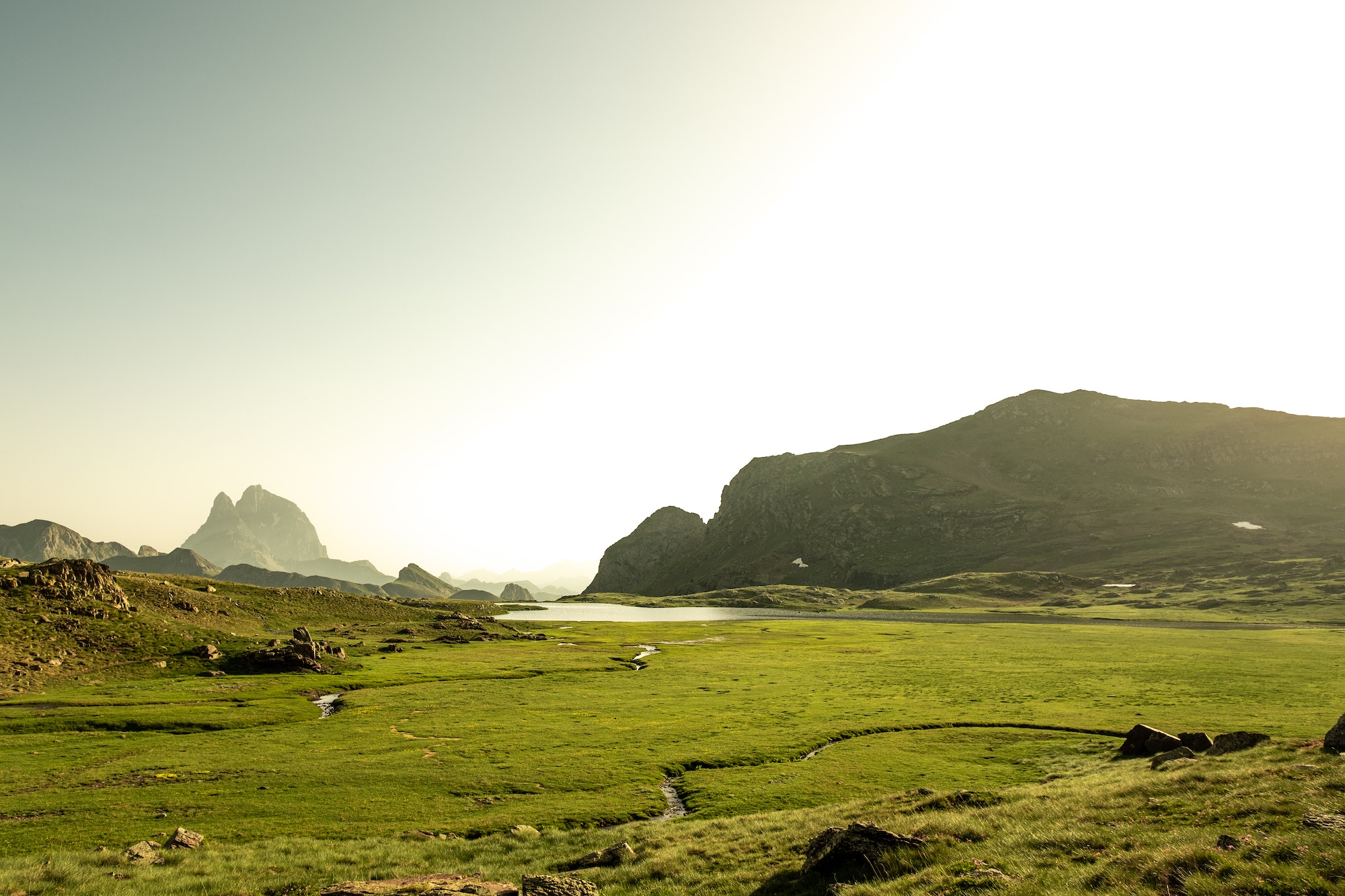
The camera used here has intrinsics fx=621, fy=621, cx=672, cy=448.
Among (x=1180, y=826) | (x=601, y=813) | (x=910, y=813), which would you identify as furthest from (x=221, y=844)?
(x=1180, y=826)

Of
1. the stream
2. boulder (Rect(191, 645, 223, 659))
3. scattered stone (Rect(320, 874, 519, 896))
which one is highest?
scattered stone (Rect(320, 874, 519, 896))

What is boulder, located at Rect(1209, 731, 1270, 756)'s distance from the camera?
1249 inches

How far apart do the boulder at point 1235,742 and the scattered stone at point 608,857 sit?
30.1 meters

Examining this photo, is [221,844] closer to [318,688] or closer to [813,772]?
[813,772]

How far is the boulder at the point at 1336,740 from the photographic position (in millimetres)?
26016

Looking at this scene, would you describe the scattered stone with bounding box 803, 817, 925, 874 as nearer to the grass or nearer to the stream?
the grass

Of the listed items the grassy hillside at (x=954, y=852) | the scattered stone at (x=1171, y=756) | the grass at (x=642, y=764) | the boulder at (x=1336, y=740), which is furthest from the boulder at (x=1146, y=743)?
the boulder at (x=1336, y=740)

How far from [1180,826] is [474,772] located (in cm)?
3557

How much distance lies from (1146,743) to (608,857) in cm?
3344

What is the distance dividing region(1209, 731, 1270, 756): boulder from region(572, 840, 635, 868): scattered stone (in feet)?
98.8

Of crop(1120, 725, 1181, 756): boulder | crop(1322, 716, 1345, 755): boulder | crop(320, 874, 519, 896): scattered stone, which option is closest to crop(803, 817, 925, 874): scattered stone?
crop(320, 874, 519, 896): scattered stone

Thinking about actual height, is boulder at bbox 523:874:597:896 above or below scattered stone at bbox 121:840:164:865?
above

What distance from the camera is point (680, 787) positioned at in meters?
37.5

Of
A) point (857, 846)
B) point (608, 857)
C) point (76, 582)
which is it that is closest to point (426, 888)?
point (608, 857)
